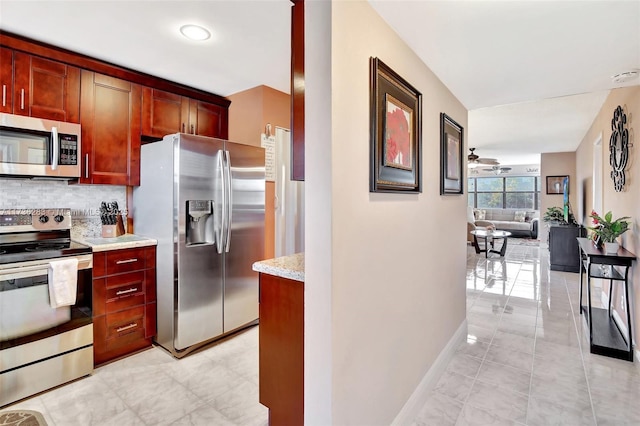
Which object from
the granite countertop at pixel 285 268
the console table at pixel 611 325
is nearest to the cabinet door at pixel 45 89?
the granite countertop at pixel 285 268

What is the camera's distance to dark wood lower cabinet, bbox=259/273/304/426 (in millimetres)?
1510

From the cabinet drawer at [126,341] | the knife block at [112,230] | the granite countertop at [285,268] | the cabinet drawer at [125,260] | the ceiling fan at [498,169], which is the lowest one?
the cabinet drawer at [126,341]

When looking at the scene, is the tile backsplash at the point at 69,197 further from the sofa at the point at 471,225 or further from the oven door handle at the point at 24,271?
the sofa at the point at 471,225

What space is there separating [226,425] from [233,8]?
2.41 metres

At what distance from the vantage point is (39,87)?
2342 millimetres

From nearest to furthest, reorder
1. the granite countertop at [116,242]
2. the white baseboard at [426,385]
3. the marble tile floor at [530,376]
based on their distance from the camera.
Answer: the white baseboard at [426,385]
the marble tile floor at [530,376]
the granite countertop at [116,242]

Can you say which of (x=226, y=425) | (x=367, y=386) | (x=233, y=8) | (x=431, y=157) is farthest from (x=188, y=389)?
(x=233, y=8)

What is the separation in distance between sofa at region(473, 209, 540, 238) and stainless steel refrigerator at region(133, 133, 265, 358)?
840 cm

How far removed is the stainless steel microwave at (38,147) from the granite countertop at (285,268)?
6.15 feet

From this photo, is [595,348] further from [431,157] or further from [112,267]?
[112,267]

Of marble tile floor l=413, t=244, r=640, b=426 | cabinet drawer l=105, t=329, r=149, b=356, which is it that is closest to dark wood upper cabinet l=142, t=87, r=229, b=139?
cabinet drawer l=105, t=329, r=149, b=356

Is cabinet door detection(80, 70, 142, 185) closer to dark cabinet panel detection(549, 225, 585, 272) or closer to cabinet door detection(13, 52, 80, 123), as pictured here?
cabinet door detection(13, 52, 80, 123)

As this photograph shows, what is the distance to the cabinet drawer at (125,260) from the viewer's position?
8.12 feet

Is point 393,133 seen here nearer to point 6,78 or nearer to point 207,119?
point 207,119
